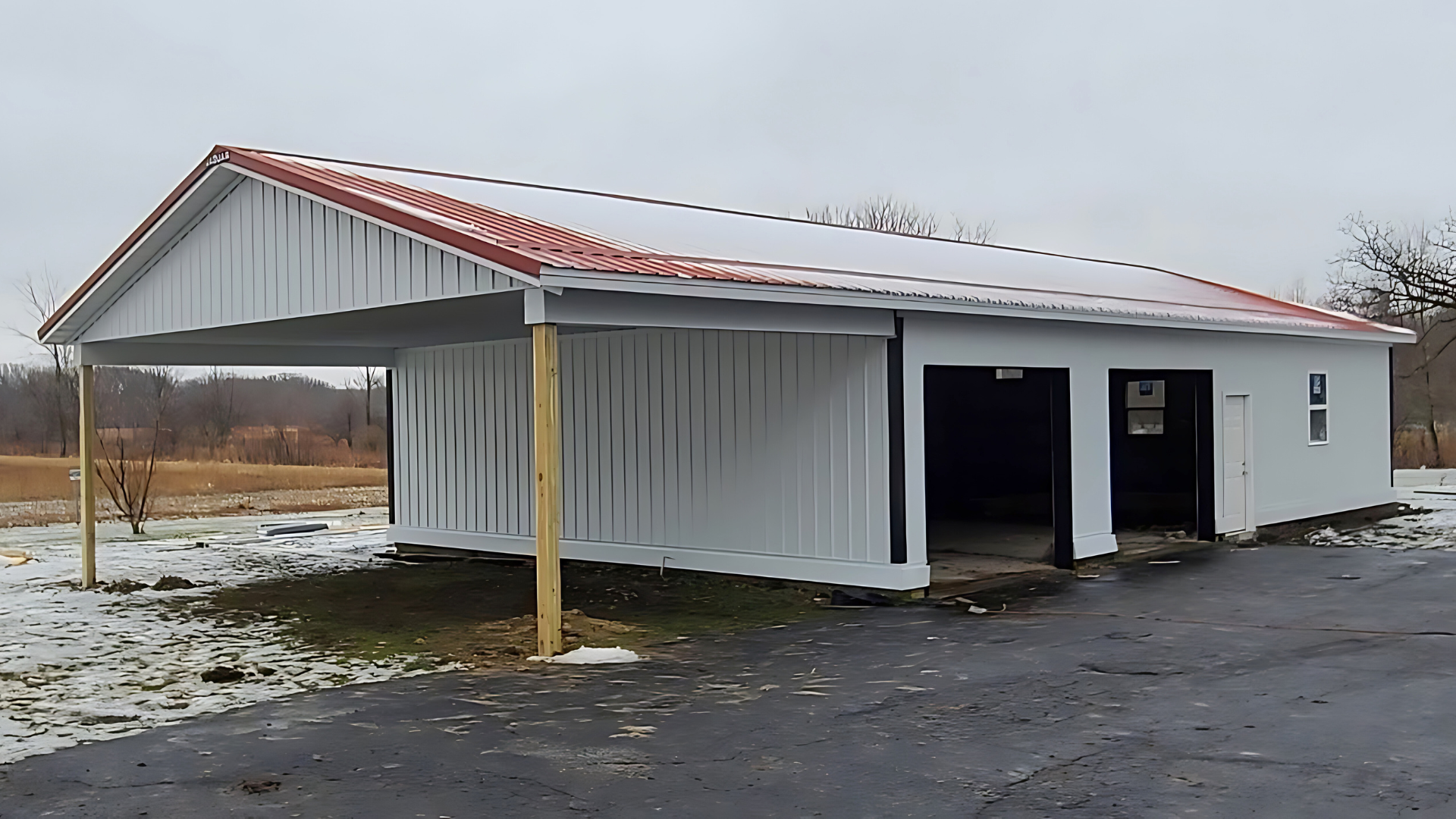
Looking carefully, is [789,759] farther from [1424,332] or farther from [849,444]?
[1424,332]

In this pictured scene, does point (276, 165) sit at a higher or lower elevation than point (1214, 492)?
higher

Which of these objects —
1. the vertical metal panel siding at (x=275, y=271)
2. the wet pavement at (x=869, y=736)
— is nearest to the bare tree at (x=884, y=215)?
the vertical metal panel siding at (x=275, y=271)

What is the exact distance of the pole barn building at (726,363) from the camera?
33.0 ft

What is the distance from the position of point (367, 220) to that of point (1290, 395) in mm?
11644

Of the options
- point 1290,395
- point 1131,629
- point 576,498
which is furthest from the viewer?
point 1290,395

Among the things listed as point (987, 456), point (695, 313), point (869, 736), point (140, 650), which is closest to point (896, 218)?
point (987, 456)

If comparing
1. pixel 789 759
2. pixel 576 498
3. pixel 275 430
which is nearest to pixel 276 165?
pixel 576 498

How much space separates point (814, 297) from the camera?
405 inches

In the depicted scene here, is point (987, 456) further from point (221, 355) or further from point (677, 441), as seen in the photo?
point (221, 355)

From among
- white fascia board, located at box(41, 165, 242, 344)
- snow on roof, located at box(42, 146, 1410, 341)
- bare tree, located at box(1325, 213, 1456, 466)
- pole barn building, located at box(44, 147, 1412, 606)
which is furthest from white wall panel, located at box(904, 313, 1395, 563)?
bare tree, located at box(1325, 213, 1456, 466)

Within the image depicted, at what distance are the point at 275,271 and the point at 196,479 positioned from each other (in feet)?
65.7

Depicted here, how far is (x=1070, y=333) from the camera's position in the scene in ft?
43.0

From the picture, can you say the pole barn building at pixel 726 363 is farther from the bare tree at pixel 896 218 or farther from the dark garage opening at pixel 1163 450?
the bare tree at pixel 896 218

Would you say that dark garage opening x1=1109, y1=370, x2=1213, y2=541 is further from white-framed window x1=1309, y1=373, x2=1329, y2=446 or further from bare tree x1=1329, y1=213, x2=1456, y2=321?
bare tree x1=1329, y1=213, x2=1456, y2=321
